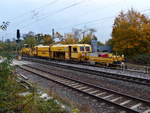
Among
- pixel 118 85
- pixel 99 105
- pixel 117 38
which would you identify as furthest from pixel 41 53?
pixel 99 105

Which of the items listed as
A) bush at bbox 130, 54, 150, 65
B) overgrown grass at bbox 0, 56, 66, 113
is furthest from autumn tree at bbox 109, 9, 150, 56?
overgrown grass at bbox 0, 56, 66, 113

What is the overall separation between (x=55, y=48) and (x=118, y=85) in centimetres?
2363

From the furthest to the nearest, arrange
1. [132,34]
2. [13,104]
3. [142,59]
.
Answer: [132,34] < [142,59] < [13,104]

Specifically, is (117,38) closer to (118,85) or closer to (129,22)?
(129,22)

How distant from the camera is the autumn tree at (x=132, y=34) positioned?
28.7 meters

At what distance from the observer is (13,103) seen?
615cm

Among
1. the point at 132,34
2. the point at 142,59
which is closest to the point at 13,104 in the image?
the point at 142,59

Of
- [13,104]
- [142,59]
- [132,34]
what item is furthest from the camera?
[132,34]

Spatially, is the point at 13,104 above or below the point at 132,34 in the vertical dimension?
below

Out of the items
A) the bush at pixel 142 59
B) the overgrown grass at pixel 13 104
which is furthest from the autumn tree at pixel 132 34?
the overgrown grass at pixel 13 104

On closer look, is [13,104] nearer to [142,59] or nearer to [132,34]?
[142,59]

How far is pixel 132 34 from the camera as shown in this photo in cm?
2911

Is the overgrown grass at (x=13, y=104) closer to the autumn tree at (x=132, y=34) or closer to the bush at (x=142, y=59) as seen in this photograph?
the bush at (x=142, y=59)

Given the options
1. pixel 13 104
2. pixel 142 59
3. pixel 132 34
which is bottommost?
pixel 13 104
